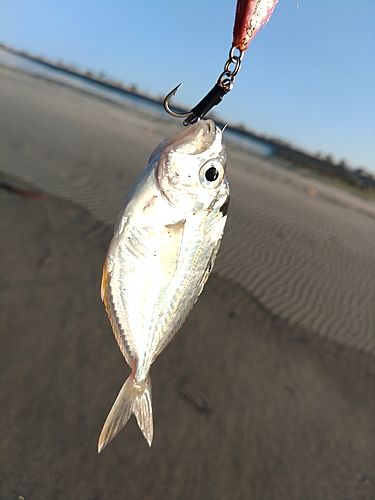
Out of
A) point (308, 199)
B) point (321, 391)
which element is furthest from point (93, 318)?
point (308, 199)

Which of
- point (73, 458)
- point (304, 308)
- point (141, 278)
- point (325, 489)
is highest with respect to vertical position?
point (141, 278)

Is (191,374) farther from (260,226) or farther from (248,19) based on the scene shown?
(260,226)

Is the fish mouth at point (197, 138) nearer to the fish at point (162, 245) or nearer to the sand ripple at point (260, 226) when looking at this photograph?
the fish at point (162, 245)

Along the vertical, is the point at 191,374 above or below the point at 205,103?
below

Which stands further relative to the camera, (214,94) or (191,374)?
(191,374)

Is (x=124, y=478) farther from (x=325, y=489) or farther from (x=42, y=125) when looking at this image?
(x=42, y=125)

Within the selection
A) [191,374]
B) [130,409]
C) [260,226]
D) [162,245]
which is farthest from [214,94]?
[260,226]

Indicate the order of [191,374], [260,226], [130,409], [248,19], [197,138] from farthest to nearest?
1. [260,226]
2. [191,374]
3. [130,409]
4. [197,138]
5. [248,19]

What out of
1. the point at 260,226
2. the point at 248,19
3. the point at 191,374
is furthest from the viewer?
the point at 260,226
